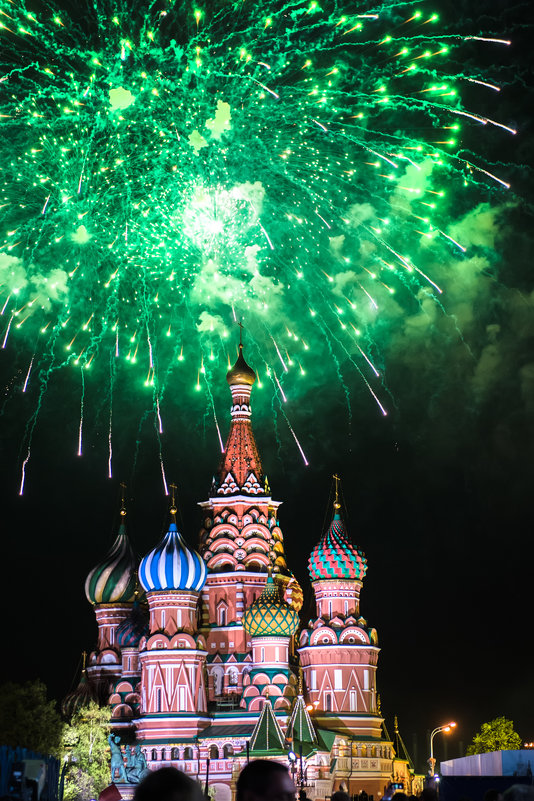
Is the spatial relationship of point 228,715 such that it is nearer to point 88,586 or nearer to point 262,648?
point 262,648

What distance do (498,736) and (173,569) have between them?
18.5 m

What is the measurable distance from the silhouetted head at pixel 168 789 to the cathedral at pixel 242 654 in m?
35.7

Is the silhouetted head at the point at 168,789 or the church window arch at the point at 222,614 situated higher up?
the church window arch at the point at 222,614

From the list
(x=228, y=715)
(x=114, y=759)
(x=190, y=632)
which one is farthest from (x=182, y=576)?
(x=114, y=759)

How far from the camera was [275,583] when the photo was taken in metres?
43.7

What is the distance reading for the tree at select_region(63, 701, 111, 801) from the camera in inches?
1492

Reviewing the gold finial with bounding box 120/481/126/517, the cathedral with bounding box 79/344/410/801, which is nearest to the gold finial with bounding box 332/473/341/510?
the cathedral with bounding box 79/344/410/801

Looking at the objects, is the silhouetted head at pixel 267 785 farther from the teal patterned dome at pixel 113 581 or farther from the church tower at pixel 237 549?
the teal patterned dome at pixel 113 581

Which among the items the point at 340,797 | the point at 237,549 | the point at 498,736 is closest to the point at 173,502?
the point at 237,549

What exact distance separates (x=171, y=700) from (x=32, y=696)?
645 cm

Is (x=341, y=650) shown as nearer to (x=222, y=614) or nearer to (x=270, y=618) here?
(x=270, y=618)

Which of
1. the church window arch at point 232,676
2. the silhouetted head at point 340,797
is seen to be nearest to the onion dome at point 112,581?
the church window arch at point 232,676

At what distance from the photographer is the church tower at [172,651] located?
3994cm

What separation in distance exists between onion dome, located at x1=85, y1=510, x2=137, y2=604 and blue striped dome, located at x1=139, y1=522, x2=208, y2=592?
555 cm
